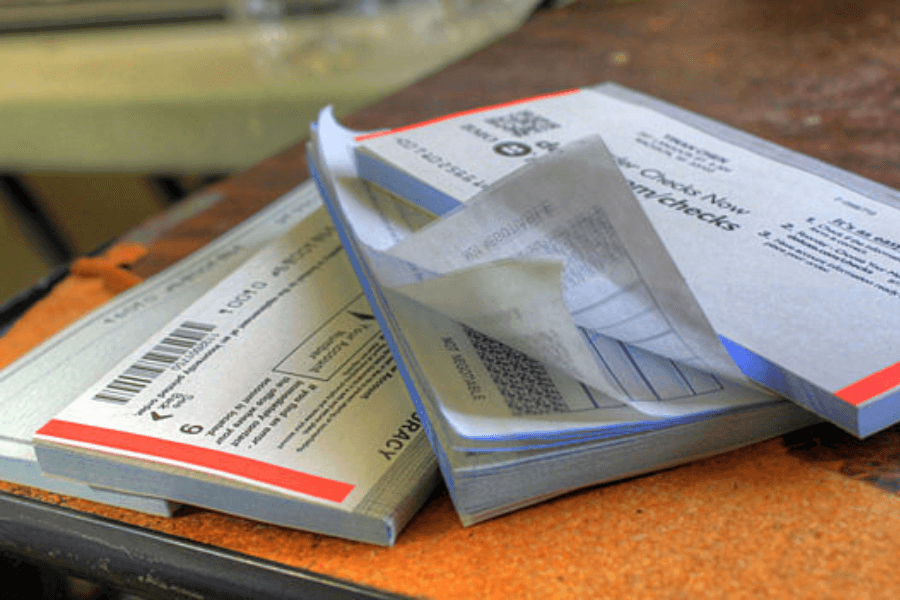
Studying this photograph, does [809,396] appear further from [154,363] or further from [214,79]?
[214,79]

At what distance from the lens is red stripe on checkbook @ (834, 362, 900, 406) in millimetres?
338

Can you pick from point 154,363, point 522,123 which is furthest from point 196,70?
point 154,363

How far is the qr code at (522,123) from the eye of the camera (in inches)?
22.0

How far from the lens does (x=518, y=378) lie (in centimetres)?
37

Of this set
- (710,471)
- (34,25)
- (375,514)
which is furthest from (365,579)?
(34,25)

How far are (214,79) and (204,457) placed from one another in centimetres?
142

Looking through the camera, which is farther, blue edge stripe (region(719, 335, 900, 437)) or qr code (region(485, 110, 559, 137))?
qr code (region(485, 110, 559, 137))

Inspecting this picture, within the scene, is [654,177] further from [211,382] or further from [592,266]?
[211,382]

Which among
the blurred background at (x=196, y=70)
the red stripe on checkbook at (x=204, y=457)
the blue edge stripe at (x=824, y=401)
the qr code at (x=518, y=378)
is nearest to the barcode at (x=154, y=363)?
the red stripe on checkbook at (x=204, y=457)

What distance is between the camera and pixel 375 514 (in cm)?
34

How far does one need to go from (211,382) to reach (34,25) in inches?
73.9

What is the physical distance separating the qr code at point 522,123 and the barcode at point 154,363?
209 millimetres

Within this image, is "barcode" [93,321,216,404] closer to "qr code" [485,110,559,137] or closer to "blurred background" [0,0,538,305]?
"qr code" [485,110,559,137]

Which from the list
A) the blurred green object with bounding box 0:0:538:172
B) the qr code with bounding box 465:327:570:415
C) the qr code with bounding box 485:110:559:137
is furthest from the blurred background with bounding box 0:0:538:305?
the qr code with bounding box 465:327:570:415
